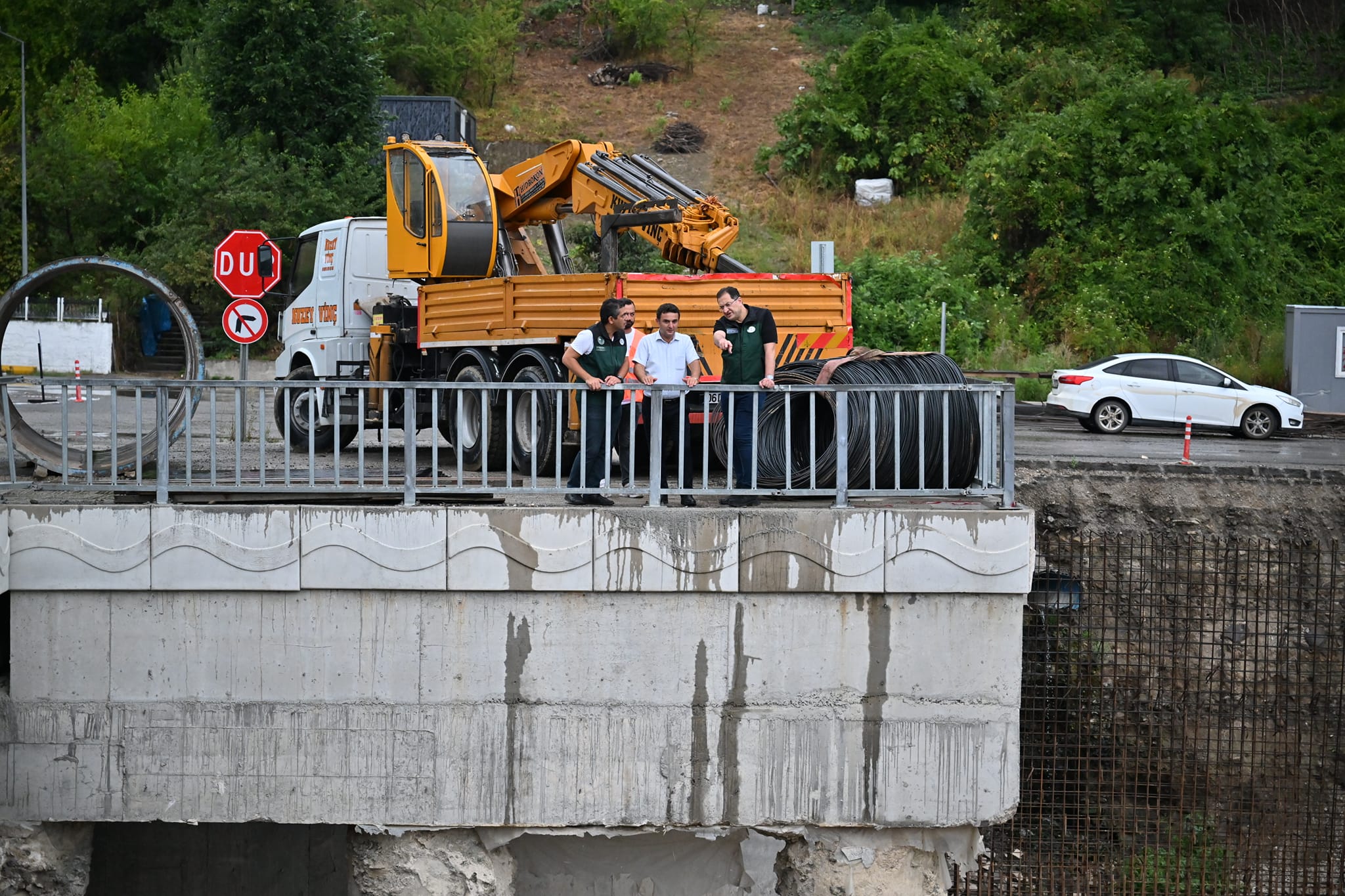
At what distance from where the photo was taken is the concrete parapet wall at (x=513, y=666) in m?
7.70

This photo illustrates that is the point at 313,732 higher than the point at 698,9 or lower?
lower

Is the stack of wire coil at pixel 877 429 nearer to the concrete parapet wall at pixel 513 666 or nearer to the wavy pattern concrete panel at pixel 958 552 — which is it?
the wavy pattern concrete panel at pixel 958 552

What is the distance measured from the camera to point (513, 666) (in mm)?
7812

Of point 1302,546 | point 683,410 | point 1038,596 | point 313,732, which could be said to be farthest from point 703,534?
point 1302,546

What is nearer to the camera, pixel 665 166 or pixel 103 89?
pixel 665 166

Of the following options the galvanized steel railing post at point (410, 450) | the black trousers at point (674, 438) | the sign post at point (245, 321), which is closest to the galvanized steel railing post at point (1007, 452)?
the black trousers at point (674, 438)

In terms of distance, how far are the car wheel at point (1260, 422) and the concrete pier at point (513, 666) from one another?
1362 cm

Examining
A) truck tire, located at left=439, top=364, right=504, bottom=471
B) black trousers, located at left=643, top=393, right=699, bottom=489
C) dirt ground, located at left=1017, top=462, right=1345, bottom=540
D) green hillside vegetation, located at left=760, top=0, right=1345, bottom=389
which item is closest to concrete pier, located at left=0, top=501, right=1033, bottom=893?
black trousers, located at left=643, top=393, right=699, bottom=489

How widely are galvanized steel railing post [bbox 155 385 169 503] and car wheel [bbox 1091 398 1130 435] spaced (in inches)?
603

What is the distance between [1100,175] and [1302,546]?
64.5ft

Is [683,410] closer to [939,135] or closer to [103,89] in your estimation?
[939,135]

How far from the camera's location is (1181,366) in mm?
20109

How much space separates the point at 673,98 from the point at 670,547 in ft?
118

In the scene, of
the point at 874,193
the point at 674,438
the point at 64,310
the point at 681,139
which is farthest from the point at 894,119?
the point at 674,438
